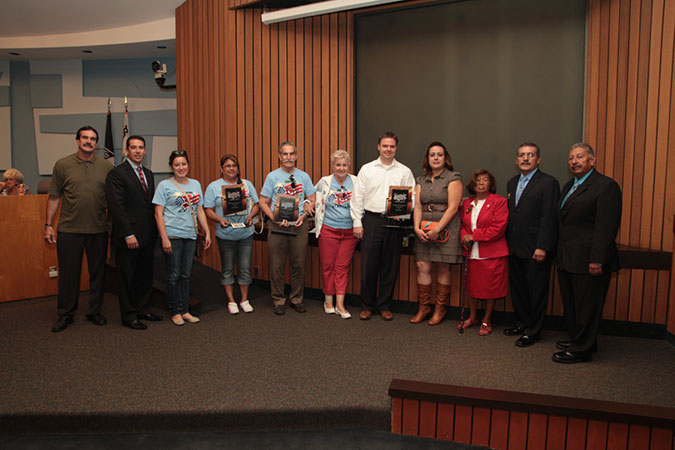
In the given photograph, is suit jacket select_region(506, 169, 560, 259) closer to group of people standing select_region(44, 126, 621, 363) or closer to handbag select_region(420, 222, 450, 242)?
group of people standing select_region(44, 126, 621, 363)

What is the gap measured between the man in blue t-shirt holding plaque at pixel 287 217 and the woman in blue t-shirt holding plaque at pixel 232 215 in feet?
0.55

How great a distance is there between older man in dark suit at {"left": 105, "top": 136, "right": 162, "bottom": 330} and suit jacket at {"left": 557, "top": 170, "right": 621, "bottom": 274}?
10.1 ft

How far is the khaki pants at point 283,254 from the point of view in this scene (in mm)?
3928

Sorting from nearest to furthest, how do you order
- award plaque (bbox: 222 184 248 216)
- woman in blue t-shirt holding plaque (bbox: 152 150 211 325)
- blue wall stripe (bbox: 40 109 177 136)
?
1. woman in blue t-shirt holding plaque (bbox: 152 150 211 325)
2. award plaque (bbox: 222 184 248 216)
3. blue wall stripe (bbox: 40 109 177 136)

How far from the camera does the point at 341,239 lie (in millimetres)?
3900

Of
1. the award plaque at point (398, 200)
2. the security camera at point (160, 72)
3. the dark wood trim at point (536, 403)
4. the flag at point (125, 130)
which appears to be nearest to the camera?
the dark wood trim at point (536, 403)

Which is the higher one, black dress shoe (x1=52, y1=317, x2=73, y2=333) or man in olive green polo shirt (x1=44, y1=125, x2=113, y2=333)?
man in olive green polo shirt (x1=44, y1=125, x2=113, y2=333)

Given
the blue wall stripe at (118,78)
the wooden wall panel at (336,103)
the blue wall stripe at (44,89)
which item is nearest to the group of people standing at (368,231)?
the wooden wall panel at (336,103)

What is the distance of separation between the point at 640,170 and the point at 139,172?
3976mm

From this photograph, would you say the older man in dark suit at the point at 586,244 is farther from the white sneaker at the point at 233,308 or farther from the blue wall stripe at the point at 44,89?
the blue wall stripe at the point at 44,89

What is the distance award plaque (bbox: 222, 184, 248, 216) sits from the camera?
12.1 ft

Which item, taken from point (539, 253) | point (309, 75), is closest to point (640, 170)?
point (539, 253)

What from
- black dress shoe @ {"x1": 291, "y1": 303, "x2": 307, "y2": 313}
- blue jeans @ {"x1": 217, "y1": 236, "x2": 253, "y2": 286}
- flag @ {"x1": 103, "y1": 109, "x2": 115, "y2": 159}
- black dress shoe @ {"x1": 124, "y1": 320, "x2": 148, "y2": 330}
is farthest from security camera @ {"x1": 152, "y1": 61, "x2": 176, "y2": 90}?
black dress shoe @ {"x1": 291, "y1": 303, "x2": 307, "y2": 313}

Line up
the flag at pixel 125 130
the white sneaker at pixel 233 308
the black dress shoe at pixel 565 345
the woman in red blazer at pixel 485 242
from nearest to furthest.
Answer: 1. the black dress shoe at pixel 565 345
2. the woman in red blazer at pixel 485 242
3. the white sneaker at pixel 233 308
4. the flag at pixel 125 130
